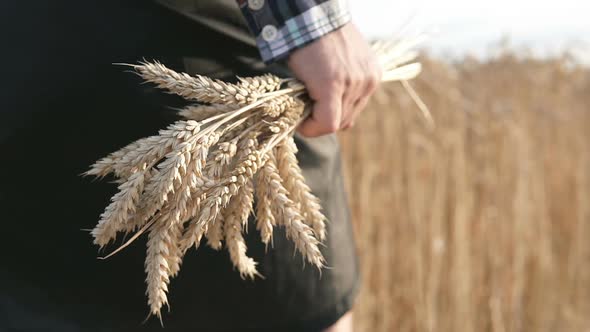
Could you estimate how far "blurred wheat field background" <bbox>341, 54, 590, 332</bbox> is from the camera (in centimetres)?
255

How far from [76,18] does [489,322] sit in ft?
7.07

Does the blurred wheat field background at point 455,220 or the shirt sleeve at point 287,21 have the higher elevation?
the shirt sleeve at point 287,21

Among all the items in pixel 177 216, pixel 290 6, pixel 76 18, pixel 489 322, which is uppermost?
pixel 76 18

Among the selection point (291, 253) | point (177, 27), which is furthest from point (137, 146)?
point (291, 253)

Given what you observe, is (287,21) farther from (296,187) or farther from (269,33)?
(296,187)

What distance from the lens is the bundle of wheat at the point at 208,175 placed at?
0.77 metres

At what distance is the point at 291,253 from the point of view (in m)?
1.15

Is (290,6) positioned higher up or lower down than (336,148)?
higher up

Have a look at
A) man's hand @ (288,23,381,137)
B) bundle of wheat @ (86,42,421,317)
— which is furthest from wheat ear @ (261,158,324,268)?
man's hand @ (288,23,381,137)

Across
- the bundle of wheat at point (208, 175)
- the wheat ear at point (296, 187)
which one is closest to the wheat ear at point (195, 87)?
the bundle of wheat at point (208, 175)

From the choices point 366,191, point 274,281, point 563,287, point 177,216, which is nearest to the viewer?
point 177,216

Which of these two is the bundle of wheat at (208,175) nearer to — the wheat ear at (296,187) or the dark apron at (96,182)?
the wheat ear at (296,187)

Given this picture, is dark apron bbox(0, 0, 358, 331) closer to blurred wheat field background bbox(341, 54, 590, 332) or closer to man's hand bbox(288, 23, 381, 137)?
man's hand bbox(288, 23, 381, 137)

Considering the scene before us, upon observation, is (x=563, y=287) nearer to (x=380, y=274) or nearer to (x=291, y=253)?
(x=380, y=274)
